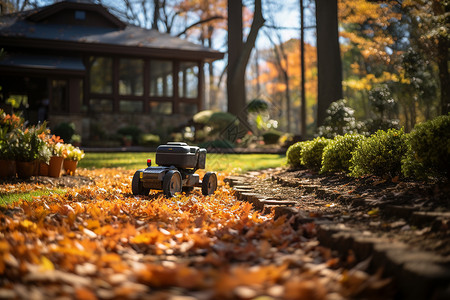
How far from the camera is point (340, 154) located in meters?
6.61

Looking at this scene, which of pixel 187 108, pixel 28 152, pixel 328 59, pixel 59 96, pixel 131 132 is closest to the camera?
pixel 28 152

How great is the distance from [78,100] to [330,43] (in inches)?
480

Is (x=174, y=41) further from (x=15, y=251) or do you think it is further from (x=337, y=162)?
(x=15, y=251)

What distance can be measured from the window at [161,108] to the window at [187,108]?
649 mm

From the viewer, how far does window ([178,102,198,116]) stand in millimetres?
22977

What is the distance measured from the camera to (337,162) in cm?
671

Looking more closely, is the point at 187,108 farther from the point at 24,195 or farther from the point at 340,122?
the point at 24,195

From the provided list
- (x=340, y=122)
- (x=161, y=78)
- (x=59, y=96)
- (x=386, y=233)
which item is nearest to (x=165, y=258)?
(x=386, y=233)

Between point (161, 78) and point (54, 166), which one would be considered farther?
point (161, 78)

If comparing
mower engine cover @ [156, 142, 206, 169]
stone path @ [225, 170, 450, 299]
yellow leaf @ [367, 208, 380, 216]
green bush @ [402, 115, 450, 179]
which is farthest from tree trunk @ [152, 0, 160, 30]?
yellow leaf @ [367, 208, 380, 216]

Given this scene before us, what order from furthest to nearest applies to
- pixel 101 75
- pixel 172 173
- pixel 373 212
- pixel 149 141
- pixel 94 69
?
pixel 101 75 < pixel 94 69 < pixel 149 141 < pixel 172 173 < pixel 373 212

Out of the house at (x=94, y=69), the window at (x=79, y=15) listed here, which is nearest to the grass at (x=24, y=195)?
the house at (x=94, y=69)

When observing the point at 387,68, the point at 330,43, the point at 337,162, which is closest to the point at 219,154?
the point at 330,43

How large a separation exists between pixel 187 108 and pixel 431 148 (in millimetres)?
19477
